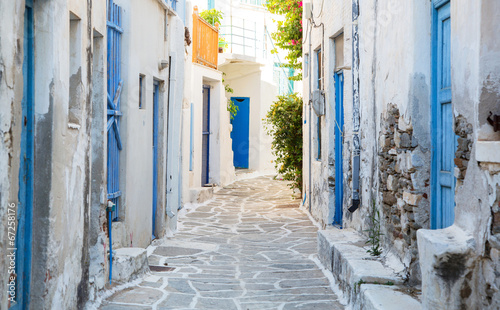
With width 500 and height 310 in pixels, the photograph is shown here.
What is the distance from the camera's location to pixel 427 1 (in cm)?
473

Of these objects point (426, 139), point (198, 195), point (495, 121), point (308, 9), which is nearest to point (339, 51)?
point (308, 9)

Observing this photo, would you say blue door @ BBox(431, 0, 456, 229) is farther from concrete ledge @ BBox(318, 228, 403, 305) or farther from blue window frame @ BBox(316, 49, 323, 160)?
blue window frame @ BBox(316, 49, 323, 160)

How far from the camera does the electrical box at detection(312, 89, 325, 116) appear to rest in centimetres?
934

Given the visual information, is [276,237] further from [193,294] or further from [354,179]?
[193,294]

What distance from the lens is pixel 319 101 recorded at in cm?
938

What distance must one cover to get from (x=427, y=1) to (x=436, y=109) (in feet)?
2.95

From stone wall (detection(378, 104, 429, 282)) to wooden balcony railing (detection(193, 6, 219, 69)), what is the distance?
8.79 m

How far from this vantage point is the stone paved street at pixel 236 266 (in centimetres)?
526

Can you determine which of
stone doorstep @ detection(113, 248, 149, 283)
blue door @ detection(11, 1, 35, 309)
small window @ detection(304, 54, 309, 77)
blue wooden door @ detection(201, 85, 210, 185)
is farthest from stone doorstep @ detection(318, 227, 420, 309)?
blue wooden door @ detection(201, 85, 210, 185)

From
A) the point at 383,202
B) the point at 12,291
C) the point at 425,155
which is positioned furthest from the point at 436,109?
the point at 12,291

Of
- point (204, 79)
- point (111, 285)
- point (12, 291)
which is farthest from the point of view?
point (204, 79)

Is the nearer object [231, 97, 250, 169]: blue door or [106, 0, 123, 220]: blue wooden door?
[106, 0, 123, 220]: blue wooden door

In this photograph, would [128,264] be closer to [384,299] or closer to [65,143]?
[65,143]

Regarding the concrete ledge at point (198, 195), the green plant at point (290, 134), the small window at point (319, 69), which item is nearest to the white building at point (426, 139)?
the small window at point (319, 69)
